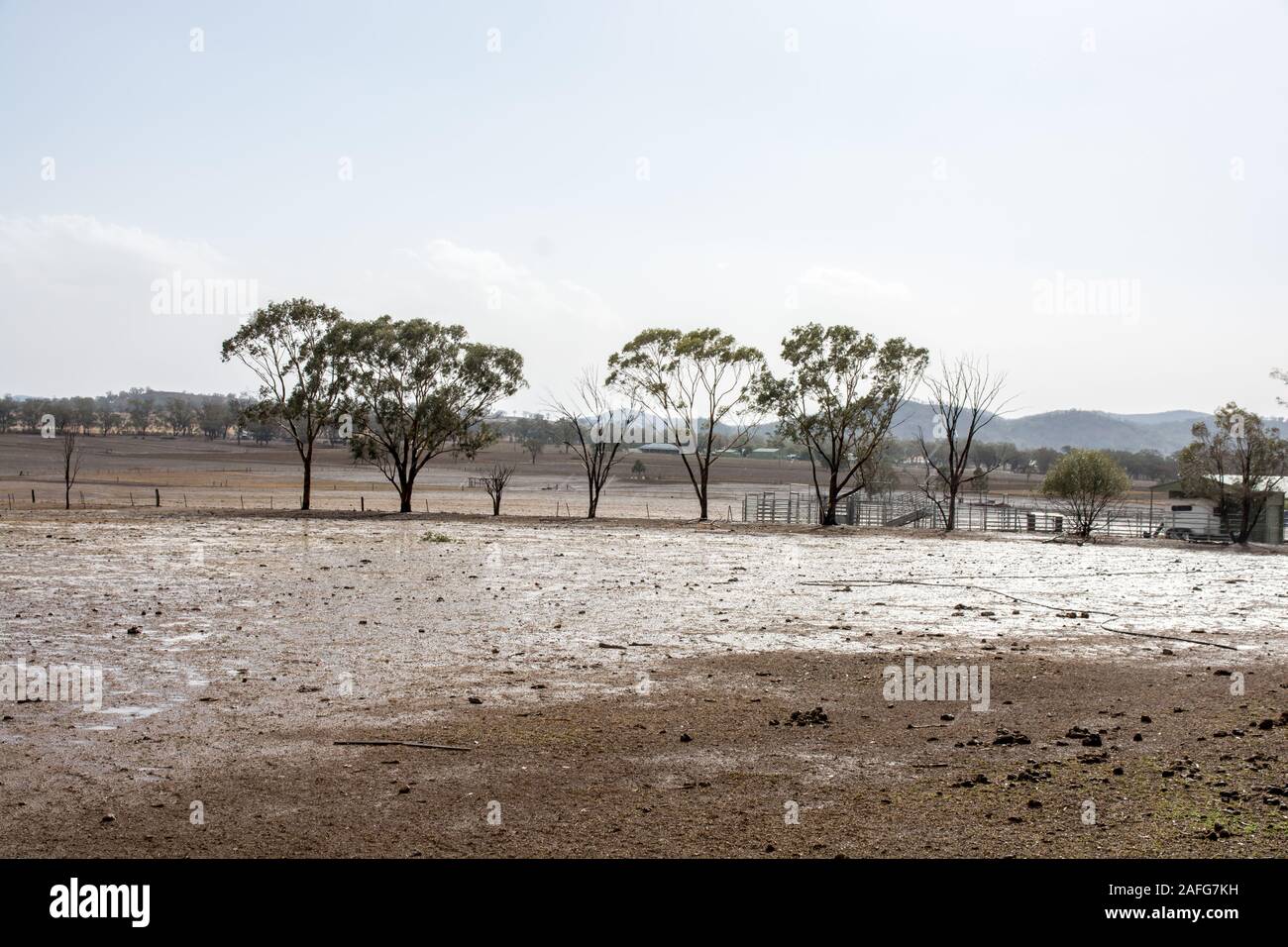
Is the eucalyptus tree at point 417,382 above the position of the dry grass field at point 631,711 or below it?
above

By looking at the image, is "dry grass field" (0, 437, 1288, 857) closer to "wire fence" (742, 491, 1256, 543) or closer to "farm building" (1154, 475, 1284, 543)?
"farm building" (1154, 475, 1284, 543)

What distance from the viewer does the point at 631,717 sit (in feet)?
34.7

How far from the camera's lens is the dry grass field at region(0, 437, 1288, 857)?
712 cm

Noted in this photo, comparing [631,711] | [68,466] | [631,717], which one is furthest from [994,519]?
[631,717]

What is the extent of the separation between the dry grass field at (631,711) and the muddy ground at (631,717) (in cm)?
5

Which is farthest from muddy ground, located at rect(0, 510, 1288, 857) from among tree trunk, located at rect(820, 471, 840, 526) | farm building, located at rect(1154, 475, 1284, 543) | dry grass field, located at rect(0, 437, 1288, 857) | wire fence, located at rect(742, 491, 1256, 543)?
farm building, located at rect(1154, 475, 1284, 543)

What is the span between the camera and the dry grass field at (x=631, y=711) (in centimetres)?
712

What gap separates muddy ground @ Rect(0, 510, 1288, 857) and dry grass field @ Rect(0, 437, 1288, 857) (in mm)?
45

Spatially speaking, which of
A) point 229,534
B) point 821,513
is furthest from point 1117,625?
point 821,513
